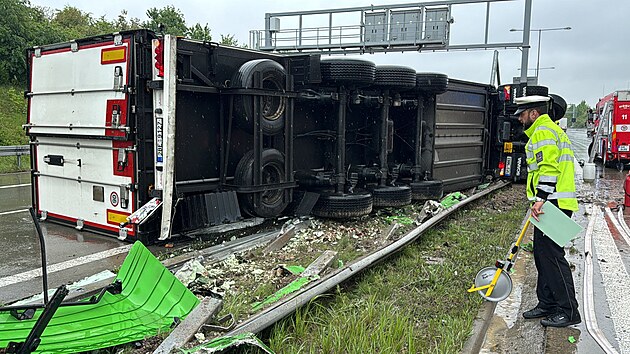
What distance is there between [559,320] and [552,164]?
1180 millimetres

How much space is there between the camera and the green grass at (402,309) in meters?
3.40

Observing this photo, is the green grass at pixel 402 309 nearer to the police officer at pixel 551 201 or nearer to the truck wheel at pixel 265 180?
the police officer at pixel 551 201

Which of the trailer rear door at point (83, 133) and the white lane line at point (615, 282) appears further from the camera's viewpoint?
the trailer rear door at point (83, 133)

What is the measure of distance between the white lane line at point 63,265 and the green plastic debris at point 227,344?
8.80 feet

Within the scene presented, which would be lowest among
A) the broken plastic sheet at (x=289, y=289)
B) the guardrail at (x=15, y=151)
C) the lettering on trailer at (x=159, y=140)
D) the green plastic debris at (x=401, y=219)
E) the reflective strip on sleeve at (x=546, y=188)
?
the green plastic debris at (x=401, y=219)

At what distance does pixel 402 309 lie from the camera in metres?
4.12

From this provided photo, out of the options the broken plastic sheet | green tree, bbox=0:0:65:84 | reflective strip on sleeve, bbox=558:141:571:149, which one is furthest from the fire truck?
green tree, bbox=0:0:65:84

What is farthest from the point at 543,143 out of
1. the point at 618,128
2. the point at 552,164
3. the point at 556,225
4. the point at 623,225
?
the point at 618,128

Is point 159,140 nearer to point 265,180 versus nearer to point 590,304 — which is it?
point 265,180

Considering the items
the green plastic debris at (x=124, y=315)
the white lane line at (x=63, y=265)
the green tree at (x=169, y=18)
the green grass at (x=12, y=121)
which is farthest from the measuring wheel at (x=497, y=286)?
the green tree at (x=169, y=18)

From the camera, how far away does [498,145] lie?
12.2m

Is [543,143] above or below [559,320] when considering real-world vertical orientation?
above

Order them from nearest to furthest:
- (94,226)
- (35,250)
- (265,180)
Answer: (35,250) < (94,226) < (265,180)

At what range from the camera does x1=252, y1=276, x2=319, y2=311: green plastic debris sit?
12.6 ft
